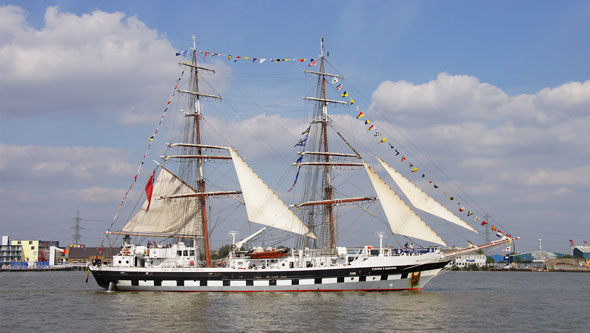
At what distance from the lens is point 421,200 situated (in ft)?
176

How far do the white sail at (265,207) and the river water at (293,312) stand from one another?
28.1 ft

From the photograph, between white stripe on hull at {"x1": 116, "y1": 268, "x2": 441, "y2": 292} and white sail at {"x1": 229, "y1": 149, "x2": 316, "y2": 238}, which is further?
white sail at {"x1": 229, "y1": 149, "x2": 316, "y2": 238}

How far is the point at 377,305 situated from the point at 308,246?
17.2m

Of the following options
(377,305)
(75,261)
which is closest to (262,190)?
(377,305)

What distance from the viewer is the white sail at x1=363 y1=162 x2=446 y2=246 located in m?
53.8

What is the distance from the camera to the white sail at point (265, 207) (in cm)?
5875

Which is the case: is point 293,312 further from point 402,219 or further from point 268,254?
point 402,219

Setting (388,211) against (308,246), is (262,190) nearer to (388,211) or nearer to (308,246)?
(308,246)

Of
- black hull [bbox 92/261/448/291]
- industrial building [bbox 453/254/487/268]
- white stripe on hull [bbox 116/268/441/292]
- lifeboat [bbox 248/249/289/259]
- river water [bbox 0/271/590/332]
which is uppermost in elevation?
lifeboat [bbox 248/249/289/259]

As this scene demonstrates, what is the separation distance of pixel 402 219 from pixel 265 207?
14056 mm

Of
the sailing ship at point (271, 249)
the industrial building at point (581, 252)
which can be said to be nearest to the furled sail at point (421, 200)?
the sailing ship at point (271, 249)

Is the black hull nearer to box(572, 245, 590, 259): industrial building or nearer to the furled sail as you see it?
the furled sail

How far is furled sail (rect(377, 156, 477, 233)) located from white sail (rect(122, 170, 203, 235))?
21694 mm

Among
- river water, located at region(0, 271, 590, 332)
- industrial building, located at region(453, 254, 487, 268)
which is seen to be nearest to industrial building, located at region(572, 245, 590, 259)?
industrial building, located at region(453, 254, 487, 268)
